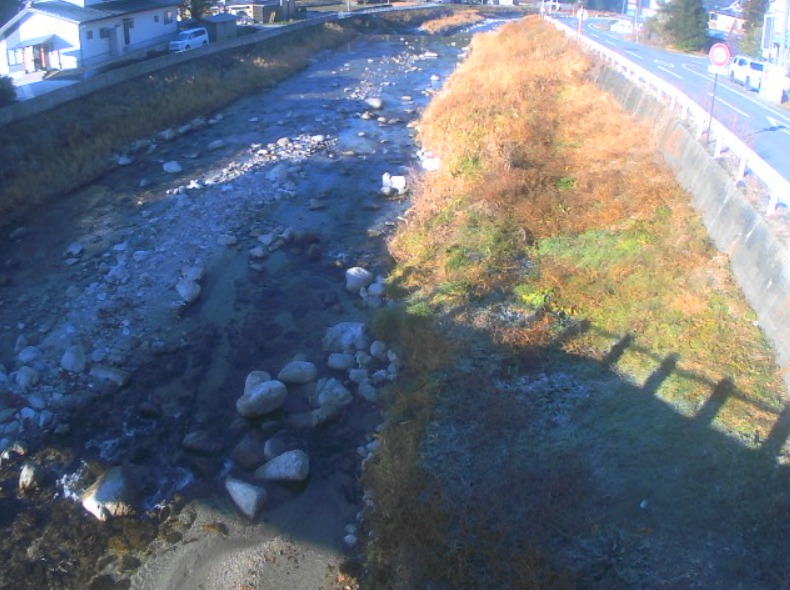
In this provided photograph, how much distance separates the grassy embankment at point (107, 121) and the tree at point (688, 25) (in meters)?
17.4

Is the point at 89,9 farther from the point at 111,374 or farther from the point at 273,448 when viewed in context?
the point at 273,448

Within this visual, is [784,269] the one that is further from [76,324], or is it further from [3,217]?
[3,217]

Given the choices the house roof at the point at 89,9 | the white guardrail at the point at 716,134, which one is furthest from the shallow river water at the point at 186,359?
the house roof at the point at 89,9

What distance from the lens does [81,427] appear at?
9430mm

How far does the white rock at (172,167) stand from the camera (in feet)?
60.1

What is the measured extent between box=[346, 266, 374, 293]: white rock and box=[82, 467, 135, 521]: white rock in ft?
17.0

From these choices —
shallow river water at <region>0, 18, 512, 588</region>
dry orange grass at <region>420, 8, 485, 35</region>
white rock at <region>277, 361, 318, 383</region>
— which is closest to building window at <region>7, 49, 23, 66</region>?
shallow river water at <region>0, 18, 512, 588</region>

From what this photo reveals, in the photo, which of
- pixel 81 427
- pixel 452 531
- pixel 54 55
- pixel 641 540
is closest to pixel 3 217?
pixel 81 427

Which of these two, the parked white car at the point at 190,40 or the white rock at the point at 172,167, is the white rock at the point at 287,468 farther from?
the parked white car at the point at 190,40

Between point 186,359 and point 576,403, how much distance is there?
18.9 ft

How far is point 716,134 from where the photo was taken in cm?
1262

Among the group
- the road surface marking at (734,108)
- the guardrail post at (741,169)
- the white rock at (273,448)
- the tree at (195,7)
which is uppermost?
the tree at (195,7)

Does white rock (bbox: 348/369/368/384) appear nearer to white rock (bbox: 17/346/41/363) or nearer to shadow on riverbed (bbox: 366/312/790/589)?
shadow on riverbed (bbox: 366/312/790/589)

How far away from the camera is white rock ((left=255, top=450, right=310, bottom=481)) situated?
27.6 ft
